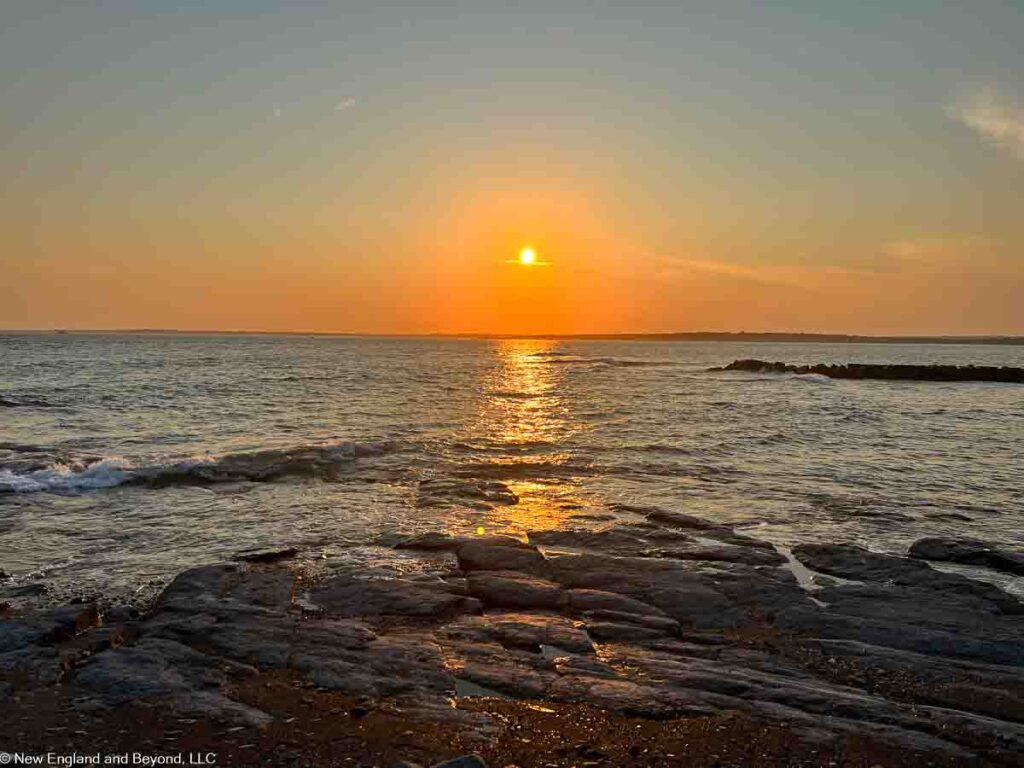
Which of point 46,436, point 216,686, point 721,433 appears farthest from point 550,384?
point 216,686

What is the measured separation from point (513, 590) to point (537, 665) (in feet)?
9.39

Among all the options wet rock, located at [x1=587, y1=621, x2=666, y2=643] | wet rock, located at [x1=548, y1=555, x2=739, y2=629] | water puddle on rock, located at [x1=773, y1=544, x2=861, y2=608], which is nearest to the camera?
wet rock, located at [x1=587, y1=621, x2=666, y2=643]

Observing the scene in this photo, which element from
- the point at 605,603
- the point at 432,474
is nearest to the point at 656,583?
the point at 605,603

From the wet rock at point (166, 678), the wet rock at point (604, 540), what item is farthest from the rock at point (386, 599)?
the wet rock at point (604, 540)

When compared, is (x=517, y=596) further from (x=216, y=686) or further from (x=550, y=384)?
(x=550, y=384)

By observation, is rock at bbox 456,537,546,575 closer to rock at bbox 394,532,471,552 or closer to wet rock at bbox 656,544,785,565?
rock at bbox 394,532,471,552

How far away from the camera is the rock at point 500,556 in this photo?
13.1m

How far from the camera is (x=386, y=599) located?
37.0 ft

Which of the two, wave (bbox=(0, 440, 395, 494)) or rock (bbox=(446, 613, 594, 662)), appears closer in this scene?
rock (bbox=(446, 613, 594, 662))

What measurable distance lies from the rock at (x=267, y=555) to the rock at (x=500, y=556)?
3.39m

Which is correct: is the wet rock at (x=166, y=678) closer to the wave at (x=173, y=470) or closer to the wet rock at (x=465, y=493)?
the wet rock at (x=465, y=493)

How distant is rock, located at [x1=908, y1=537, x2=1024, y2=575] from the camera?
13711 mm

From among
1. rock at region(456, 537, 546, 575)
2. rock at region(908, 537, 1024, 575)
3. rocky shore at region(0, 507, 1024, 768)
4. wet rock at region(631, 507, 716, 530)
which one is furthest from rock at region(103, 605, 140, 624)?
rock at region(908, 537, 1024, 575)

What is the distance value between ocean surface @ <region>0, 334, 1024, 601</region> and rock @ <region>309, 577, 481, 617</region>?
4.31 ft
